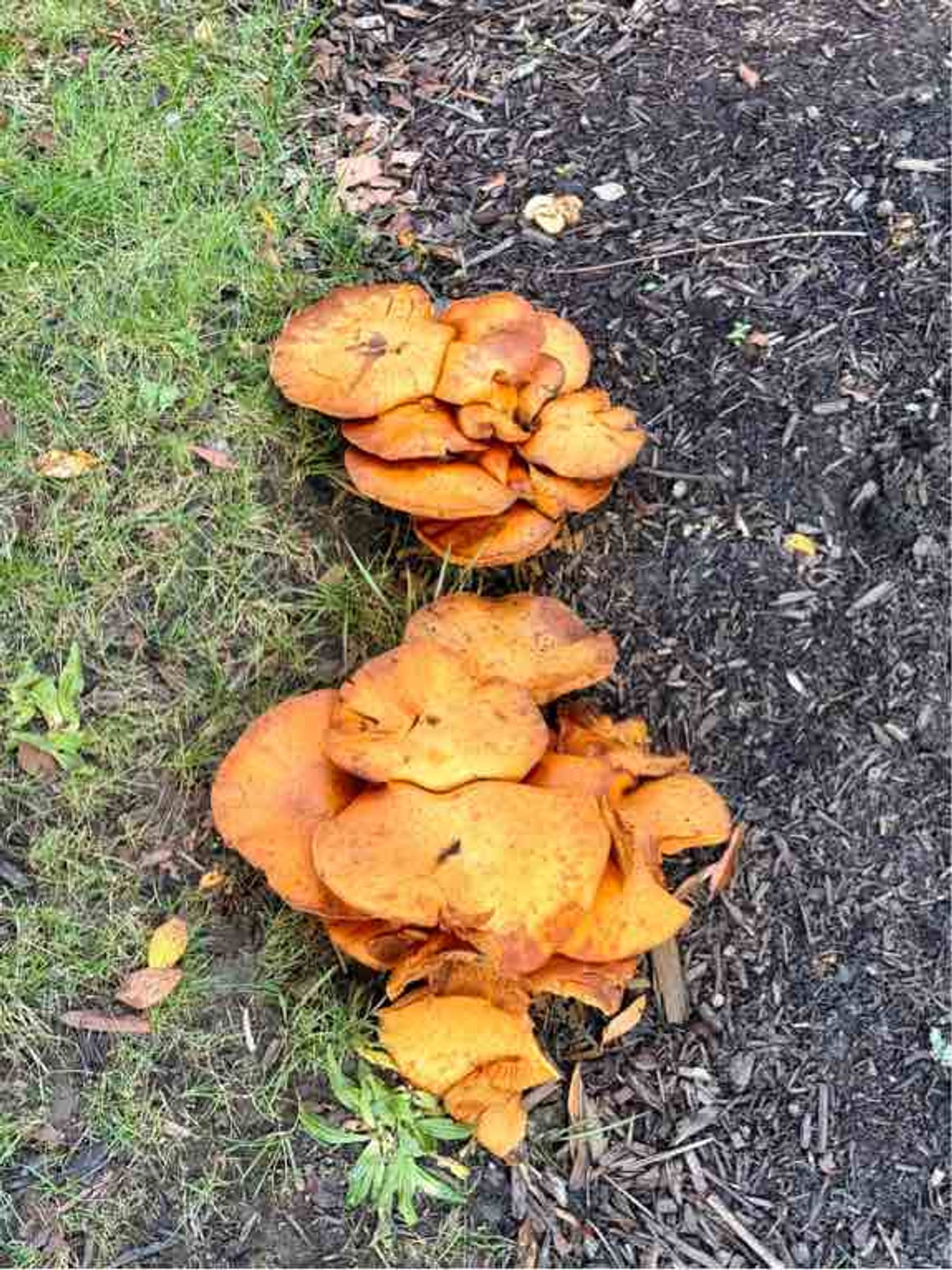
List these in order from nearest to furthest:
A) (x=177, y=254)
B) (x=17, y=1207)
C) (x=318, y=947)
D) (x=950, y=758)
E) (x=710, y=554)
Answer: (x=17, y=1207), (x=318, y=947), (x=950, y=758), (x=710, y=554), (x=177, y=254)

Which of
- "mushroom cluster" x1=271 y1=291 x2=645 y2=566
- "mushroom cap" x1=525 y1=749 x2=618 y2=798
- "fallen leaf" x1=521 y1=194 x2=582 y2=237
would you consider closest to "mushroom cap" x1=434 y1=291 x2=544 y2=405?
"mushroom cluster" x1=271 y1=291 x2=645 y2=566

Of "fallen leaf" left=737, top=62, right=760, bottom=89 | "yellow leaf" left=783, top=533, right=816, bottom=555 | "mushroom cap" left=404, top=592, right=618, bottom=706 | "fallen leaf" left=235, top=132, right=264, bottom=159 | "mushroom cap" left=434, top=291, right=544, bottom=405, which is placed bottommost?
"yellow leaf" left=783, top=533, right=816, bottom=555

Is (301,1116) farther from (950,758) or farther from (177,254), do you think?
(177,254)

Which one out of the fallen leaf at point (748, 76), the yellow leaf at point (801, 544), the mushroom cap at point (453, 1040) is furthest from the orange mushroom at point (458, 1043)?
the fallen leaf at point (748, 76)

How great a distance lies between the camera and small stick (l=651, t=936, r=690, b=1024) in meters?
3.32

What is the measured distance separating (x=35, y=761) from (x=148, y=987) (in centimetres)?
69

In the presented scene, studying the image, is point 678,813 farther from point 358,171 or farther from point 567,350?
point 358,171

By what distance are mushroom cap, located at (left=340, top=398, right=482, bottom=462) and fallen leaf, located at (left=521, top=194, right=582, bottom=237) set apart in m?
1.14

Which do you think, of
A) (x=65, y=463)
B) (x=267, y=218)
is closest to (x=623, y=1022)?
(x=65, y=463)

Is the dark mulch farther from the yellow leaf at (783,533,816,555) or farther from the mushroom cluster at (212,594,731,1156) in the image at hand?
the mushroom cluster at (212,594,731,1156)

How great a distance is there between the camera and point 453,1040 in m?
2.96

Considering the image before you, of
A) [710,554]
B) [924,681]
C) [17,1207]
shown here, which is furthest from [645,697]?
[17,1207]

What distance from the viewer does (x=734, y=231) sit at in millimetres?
4199

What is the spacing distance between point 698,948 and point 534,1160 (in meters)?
0.68
